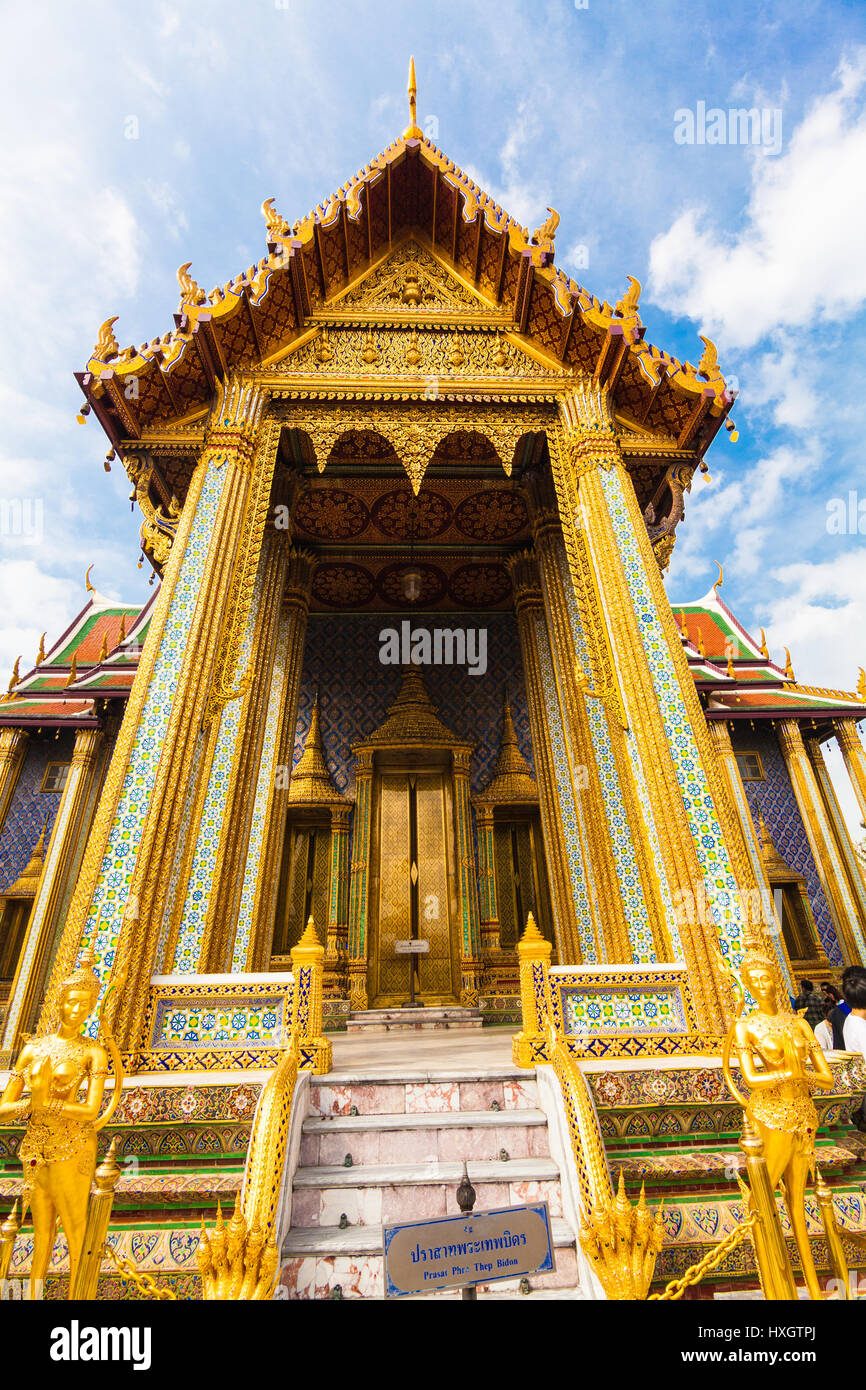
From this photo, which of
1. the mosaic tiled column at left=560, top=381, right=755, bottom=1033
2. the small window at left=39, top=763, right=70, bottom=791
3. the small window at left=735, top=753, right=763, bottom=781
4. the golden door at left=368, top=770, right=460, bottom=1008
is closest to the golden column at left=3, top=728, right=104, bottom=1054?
the small window at left=39, top=763, right=70, bottom=791

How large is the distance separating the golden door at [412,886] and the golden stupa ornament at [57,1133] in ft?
20.5

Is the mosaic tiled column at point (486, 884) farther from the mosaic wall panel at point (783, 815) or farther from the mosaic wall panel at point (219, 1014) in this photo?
the mosaic wall panel at point (783, 815)

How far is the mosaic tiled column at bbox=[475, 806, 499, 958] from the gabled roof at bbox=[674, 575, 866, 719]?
4637mm

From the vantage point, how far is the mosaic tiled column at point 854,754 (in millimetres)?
11366

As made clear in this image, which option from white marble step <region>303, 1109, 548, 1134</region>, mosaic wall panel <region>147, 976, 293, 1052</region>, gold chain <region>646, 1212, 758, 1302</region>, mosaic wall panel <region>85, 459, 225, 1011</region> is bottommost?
gold chain <region>646, 1212, 758, 1302</region>

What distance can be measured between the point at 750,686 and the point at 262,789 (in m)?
9.08

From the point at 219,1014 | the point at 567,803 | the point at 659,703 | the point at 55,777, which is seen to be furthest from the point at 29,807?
the point at 659,703

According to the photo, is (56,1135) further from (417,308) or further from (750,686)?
(750,686)

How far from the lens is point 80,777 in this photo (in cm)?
1052

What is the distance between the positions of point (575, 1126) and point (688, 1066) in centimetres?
107

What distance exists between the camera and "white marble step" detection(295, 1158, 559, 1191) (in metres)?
3.20

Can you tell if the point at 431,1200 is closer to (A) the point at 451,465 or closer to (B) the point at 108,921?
(B) the point at 108,921

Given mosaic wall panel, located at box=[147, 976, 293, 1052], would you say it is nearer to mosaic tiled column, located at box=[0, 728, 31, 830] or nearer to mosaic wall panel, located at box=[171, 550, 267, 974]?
mosaic wall panel, located at box=[171, 550, 267, 974]
